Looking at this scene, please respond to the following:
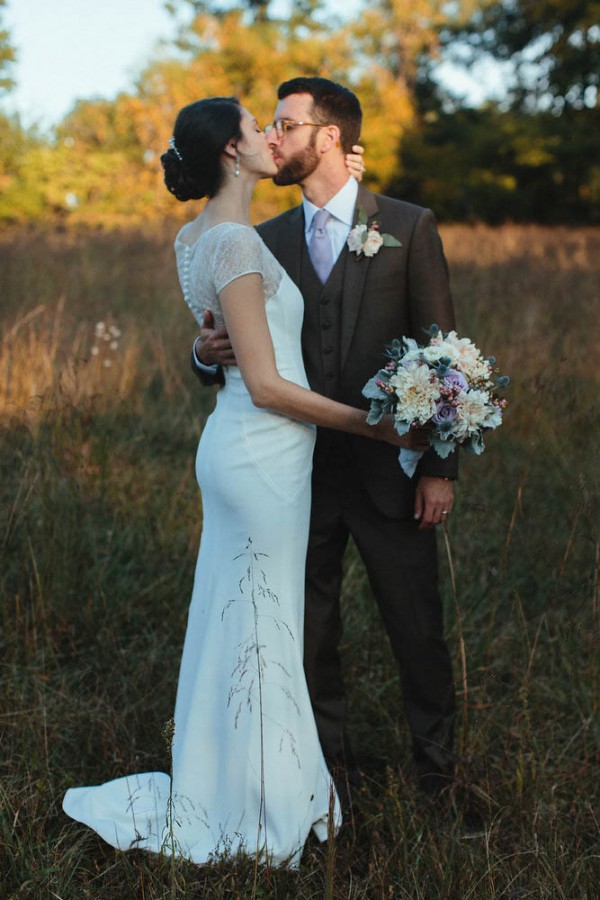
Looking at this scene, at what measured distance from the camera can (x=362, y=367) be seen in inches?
106

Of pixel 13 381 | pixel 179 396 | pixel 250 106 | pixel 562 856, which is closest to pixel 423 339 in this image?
pixel 562 856

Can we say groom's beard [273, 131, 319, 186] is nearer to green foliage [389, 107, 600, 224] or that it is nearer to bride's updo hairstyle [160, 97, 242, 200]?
bride's updo hairstyle [160, 97, 242, 200]

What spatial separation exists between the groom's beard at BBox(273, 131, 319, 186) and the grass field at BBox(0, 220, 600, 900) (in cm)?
126

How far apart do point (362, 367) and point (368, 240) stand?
1.30 ft

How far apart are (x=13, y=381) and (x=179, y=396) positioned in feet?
4.17

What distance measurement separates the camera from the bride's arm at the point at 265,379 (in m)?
2.26

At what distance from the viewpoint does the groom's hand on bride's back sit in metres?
2.42

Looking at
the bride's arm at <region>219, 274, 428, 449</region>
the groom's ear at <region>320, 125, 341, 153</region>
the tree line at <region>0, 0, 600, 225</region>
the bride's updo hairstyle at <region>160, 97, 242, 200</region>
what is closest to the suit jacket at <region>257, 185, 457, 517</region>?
the groom's ear at <region>320, 125, 341, 153</region>

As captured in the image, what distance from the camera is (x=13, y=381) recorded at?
4.39 meters

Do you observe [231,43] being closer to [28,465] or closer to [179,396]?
[179,396]

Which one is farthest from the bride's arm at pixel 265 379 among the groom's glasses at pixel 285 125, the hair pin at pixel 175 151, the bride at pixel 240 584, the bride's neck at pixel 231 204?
the groom's glasses at pixel 285 125

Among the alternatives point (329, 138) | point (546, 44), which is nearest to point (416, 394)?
point (329, 138)

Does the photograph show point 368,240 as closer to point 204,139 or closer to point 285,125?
point 285,125

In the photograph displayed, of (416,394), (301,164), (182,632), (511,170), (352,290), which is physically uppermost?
(511,170)
